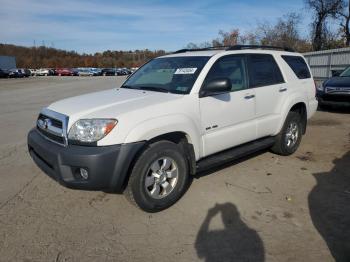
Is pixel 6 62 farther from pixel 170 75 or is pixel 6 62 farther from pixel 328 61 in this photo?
pixel 170 75

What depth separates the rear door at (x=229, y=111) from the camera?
445cm

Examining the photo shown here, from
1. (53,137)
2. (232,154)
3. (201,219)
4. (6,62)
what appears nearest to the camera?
(201,219)

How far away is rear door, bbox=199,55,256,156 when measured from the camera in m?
4.45

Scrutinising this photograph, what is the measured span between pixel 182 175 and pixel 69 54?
120859mm

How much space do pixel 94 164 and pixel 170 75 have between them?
1802mm

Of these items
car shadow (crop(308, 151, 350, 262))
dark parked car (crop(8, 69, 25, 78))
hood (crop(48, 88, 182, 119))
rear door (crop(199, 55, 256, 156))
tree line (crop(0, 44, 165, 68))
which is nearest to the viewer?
car shadow (crop(308, 151, 350, 262))

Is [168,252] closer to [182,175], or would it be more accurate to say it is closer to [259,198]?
[182,175]

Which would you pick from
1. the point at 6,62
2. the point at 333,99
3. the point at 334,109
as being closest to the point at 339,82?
the point at 333,99

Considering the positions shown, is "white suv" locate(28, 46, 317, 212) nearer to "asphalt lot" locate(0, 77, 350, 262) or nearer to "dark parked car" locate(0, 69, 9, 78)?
"asphalt lot" locate(0, 77, 350, 262)

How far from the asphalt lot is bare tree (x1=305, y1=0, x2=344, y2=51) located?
110 ft

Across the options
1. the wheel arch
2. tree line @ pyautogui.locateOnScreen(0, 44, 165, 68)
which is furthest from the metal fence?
tree line @ pyautogui.locateOnScreen(0, 44, 165, 68)

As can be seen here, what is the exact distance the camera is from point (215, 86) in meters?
4.25

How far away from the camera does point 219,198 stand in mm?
4383

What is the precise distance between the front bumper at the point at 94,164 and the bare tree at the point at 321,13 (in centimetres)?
3561
